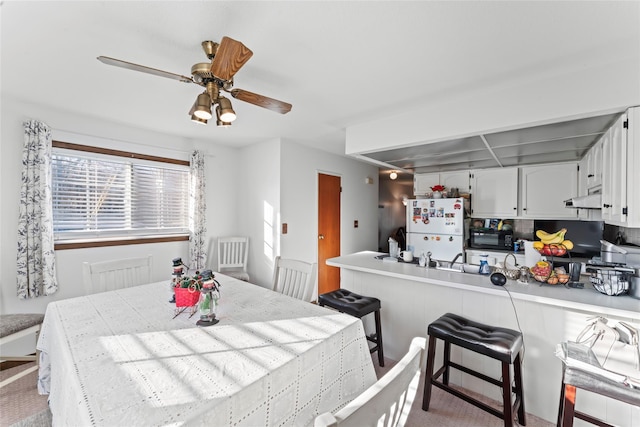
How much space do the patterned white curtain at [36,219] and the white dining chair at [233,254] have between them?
1657 millimetres

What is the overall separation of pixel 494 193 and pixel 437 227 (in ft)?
3.07

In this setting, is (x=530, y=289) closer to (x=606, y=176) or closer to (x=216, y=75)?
(x=606, y=176)

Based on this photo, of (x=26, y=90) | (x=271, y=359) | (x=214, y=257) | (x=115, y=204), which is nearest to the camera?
(x=271, y=359)

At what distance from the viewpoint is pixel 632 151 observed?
163 centimetres

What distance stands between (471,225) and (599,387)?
312cm

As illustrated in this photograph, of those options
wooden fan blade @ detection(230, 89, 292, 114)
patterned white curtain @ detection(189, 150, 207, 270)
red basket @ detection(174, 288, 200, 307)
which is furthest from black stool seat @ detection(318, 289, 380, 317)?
patterned white curtain @ detection(189, 150, 207, 270)

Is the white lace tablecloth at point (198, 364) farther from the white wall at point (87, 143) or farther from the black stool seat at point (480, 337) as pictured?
the white wall at point (87, 143)

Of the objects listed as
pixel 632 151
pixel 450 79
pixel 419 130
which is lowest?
pixel 632 151

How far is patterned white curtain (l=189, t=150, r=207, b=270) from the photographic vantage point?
11.7 feet

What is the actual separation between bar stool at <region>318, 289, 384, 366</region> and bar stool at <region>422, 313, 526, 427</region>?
0.48 m

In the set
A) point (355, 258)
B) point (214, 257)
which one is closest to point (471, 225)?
point (355, 258)

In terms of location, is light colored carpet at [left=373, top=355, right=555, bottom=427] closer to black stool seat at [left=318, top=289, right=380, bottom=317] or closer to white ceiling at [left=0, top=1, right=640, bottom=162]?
black stool seat at [left=318, top=289, right=380, bottom=317]

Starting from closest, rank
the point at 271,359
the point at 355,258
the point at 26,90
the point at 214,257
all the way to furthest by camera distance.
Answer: the point at 271,359 → the point at 26,90 → the point at 355,258 → the point at 214,257

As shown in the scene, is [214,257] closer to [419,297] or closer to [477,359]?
[419,297]
